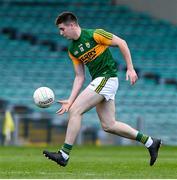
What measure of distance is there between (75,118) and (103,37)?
1194 mm

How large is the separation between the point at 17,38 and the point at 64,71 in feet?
10.0

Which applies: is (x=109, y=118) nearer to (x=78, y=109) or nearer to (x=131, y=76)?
(x=78, y=109)

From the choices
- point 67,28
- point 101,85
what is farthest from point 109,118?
point 67,28

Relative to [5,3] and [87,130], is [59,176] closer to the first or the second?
[87,130]

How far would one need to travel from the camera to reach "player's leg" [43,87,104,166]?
11.9m

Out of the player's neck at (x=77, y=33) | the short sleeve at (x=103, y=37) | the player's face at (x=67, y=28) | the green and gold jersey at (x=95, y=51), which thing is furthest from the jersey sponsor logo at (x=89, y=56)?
the player's face at (x=67, y=28)

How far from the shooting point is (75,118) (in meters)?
11.9

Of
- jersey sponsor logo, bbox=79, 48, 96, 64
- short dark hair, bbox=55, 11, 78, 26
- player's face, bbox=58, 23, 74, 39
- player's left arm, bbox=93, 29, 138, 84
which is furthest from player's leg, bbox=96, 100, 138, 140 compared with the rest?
short dark hair, bbox=55, 11, 78, 26

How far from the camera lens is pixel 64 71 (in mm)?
30984

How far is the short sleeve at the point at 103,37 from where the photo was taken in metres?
12.0

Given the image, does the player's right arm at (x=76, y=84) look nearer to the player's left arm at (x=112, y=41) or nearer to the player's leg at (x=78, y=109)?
the player's leg at (x=78, y=109)

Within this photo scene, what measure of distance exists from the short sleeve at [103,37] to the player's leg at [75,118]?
705 millimetres

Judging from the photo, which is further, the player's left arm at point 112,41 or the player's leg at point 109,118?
the player's leg at point 109,118

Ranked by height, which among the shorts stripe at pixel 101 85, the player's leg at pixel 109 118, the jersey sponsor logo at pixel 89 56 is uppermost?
the jersey sponsor logo at pixel 89 56
